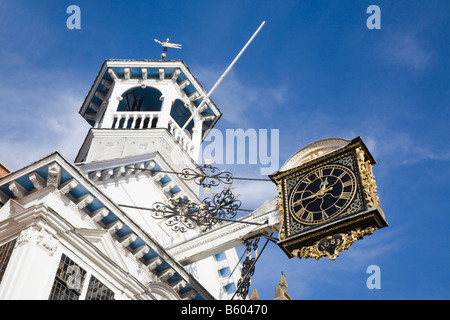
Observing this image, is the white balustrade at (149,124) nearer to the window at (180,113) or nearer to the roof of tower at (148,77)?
the window at (180,113)

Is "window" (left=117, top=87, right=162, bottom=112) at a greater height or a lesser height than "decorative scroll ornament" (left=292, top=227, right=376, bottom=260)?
greater

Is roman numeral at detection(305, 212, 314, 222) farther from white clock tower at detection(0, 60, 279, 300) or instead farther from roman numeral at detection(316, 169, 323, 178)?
white clock tower at detection(0, 60, 279, 300)

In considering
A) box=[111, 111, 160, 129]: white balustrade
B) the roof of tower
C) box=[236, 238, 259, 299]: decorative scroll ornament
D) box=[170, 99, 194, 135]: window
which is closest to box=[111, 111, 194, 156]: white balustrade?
box=[111, 111, 160, 129]: white balustrade

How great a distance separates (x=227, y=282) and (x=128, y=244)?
780 cm

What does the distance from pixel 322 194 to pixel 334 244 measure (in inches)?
64.3

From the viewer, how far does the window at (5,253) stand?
14.8 meters

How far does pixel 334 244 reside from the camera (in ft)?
50.8

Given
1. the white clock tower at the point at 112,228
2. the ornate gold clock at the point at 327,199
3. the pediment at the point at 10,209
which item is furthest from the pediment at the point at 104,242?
the ornate gold clock at the point at 327,199

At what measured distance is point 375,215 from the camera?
15.3 metres

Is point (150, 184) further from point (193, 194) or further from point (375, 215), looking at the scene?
point (375, 215)

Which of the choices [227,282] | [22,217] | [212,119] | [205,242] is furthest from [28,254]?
[212,119]

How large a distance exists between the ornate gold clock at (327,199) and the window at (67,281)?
200 inches

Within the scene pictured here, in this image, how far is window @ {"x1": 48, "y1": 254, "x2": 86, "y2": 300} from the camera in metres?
14.9

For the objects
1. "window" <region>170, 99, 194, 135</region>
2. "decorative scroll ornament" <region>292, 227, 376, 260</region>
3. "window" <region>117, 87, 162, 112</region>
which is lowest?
"decorative scroll ornament" <region>292, 227, 376, 260</region>
